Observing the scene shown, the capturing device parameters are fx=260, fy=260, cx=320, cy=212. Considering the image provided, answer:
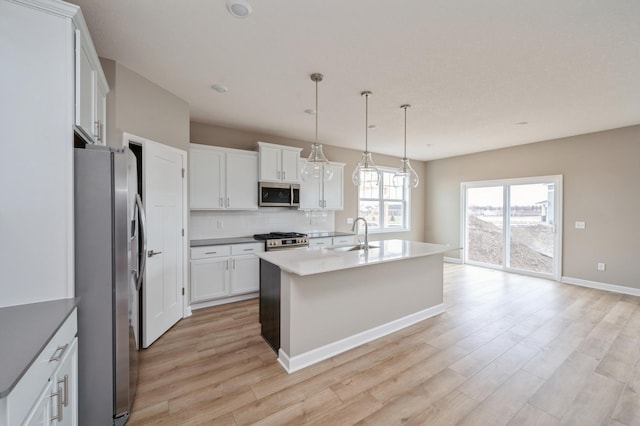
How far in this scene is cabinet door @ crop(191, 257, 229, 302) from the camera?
342cm

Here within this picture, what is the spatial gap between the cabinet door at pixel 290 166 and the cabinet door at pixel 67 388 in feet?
11.2

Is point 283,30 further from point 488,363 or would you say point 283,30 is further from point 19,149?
point 488,363

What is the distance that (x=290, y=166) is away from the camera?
449 centimetres

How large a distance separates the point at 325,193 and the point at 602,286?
16.5ft

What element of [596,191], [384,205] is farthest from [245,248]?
[596,191]

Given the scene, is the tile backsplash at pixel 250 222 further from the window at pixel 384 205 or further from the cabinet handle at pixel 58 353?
the cabinet handle at pixel 58 353

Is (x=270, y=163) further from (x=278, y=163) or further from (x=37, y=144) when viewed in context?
(x=37, y=144)

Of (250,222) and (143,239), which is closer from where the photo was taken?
(143,239)

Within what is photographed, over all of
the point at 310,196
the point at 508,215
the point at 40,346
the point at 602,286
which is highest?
the point at 310,196

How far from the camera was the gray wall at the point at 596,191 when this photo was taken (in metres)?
4.15

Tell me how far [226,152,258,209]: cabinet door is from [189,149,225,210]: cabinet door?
0.11 metres

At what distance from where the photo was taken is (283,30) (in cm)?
196

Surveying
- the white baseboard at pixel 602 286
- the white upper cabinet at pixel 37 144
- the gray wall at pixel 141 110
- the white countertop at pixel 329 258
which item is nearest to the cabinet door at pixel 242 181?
the gray wall at pixel 141 110

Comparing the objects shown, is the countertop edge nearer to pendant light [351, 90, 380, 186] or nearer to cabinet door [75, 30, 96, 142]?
cabinet door [75, 30, 96, 142]
